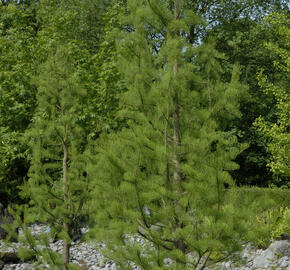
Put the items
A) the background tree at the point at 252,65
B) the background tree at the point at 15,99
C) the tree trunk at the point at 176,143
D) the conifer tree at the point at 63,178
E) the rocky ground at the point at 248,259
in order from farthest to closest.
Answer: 1. the background tree at the point at 252,65
2. the background tree at the point at 15,99
3. the rocky ground at the point at 248,259
4. the conifer tree at the point at 63,178
5. the tree trunk at the point at 176,143

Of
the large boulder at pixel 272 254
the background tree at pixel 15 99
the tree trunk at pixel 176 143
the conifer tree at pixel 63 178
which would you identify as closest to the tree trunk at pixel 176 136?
the tree trunk at pixel 176 143

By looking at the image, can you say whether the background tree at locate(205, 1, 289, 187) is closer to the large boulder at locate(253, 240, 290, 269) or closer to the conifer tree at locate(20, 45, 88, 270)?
the large boulder at locate(253, 240, 290, 269)

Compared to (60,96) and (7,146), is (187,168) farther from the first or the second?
(7,146)

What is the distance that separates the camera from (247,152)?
48.6ft

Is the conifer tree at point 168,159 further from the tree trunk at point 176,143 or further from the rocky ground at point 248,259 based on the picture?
the rocky ground at point 248,259

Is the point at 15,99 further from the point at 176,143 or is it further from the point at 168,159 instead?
the point at 168,159

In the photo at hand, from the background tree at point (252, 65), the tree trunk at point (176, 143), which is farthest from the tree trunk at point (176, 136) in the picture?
the background tree at point (252, 65)

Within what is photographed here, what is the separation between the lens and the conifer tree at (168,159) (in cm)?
281

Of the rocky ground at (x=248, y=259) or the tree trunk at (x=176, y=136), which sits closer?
the tree trunk at (x=176, y=136)

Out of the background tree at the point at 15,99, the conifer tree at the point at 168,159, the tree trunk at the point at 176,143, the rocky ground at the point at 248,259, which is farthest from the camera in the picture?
the background tree at the point at 15,99

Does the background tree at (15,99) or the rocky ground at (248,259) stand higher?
the background tree at (15,99)

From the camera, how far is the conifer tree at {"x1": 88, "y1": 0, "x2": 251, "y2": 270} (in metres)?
2.81

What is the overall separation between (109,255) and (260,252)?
464cm

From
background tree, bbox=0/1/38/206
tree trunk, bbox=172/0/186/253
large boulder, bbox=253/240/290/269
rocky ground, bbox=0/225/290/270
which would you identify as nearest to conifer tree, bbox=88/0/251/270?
tree trunk, bbox=172/0/186/253
